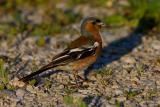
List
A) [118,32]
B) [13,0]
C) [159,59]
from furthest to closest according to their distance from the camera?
[13,0] → [118,32] → [159,59]

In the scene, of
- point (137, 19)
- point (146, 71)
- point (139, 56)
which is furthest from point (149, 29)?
point (146, 71)

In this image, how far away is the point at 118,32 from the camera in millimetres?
11500

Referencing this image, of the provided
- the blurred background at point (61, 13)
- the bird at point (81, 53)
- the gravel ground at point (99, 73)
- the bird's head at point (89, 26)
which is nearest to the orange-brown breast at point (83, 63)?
the bird at point (81, 53)

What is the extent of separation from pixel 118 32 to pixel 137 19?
20.9 inches

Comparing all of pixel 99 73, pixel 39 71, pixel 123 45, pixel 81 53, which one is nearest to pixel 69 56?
pixel 81 53

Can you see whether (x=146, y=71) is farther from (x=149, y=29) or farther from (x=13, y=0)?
(x=13, y=0)

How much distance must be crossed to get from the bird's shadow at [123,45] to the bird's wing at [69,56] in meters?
0.60

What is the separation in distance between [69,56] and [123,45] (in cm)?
246

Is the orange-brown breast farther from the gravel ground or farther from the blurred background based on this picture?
the blurred background

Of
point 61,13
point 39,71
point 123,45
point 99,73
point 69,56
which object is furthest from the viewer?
point 61,13

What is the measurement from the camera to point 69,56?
8.66m

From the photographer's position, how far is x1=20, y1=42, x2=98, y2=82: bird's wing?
8414mm

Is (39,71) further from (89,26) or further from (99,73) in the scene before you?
(89,26)

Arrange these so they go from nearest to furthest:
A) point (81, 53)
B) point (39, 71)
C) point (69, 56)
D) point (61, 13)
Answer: point (39, 71)
point (69, 56)
point (81, 53)
point (61, 13)
